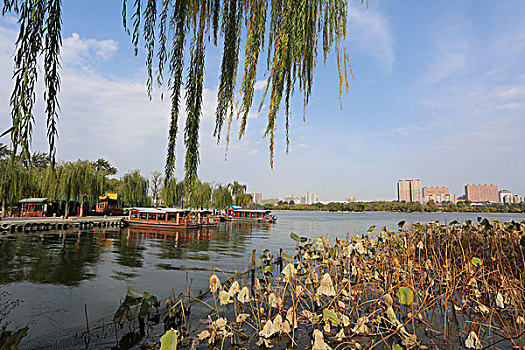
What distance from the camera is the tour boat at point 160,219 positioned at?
82.1ft

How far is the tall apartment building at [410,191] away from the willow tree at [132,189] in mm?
110219

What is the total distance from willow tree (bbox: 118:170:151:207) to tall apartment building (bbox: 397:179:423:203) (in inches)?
4339

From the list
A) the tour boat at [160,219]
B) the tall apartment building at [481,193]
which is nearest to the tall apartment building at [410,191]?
the tall apartment building at [481,193]

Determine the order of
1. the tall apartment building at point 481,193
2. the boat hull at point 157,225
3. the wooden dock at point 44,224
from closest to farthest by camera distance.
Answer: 1. the wooden dock at point 44,224
2. the boat hull at point 157,225
3. the tall apartment building at point 481,193

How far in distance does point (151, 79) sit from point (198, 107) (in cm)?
30

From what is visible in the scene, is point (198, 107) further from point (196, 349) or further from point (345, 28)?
point (196, 349)

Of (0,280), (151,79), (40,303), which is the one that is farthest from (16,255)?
(151,79)

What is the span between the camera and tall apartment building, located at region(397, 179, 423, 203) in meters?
119

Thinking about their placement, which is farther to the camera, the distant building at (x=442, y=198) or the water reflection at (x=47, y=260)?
the distant building at (x=442, y=198)

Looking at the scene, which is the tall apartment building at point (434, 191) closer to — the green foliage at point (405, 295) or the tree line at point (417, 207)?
the tree line at point (417, 207)

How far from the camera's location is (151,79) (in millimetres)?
1489

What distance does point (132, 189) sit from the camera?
108 ft

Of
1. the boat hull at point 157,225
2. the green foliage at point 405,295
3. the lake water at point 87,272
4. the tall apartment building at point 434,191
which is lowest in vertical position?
the lake water at point 87,272

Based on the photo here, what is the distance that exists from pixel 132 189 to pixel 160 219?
28.9ft
